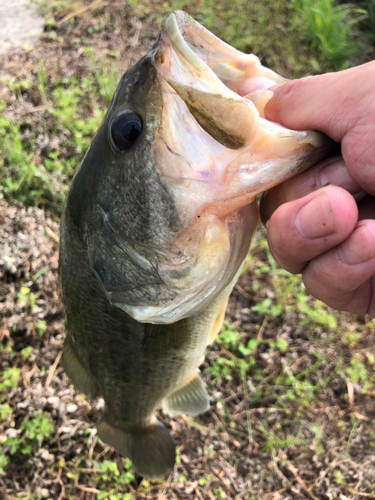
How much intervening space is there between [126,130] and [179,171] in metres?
0.20

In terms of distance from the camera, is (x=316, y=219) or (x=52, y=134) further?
(x=52, y=134)

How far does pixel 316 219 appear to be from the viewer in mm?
965

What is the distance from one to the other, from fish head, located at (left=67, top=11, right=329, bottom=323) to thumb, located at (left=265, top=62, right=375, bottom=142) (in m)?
0.05

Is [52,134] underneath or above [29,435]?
above

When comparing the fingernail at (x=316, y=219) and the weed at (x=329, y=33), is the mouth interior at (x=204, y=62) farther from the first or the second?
the weed at (x=329, y=33)

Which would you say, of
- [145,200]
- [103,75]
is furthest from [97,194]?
[103,75]

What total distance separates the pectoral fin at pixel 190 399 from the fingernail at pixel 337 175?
1.27 metres

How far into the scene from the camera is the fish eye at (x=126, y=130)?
0.99 m

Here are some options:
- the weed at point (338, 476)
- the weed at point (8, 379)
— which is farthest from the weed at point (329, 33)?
the weed at point (8, 379)

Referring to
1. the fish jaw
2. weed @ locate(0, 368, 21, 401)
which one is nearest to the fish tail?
weed @ locate(0, 368, 21, 401)

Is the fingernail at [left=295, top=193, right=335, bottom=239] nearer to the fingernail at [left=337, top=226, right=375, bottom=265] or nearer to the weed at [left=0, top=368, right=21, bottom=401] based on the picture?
the fingernail at [left=337, top=226, right=375, bottom=265]

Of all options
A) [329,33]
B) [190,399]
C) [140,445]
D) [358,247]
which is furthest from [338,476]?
[329,33]

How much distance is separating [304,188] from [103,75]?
10.5ft

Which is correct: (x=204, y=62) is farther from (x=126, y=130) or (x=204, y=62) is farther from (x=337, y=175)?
(x=337, y=175)
